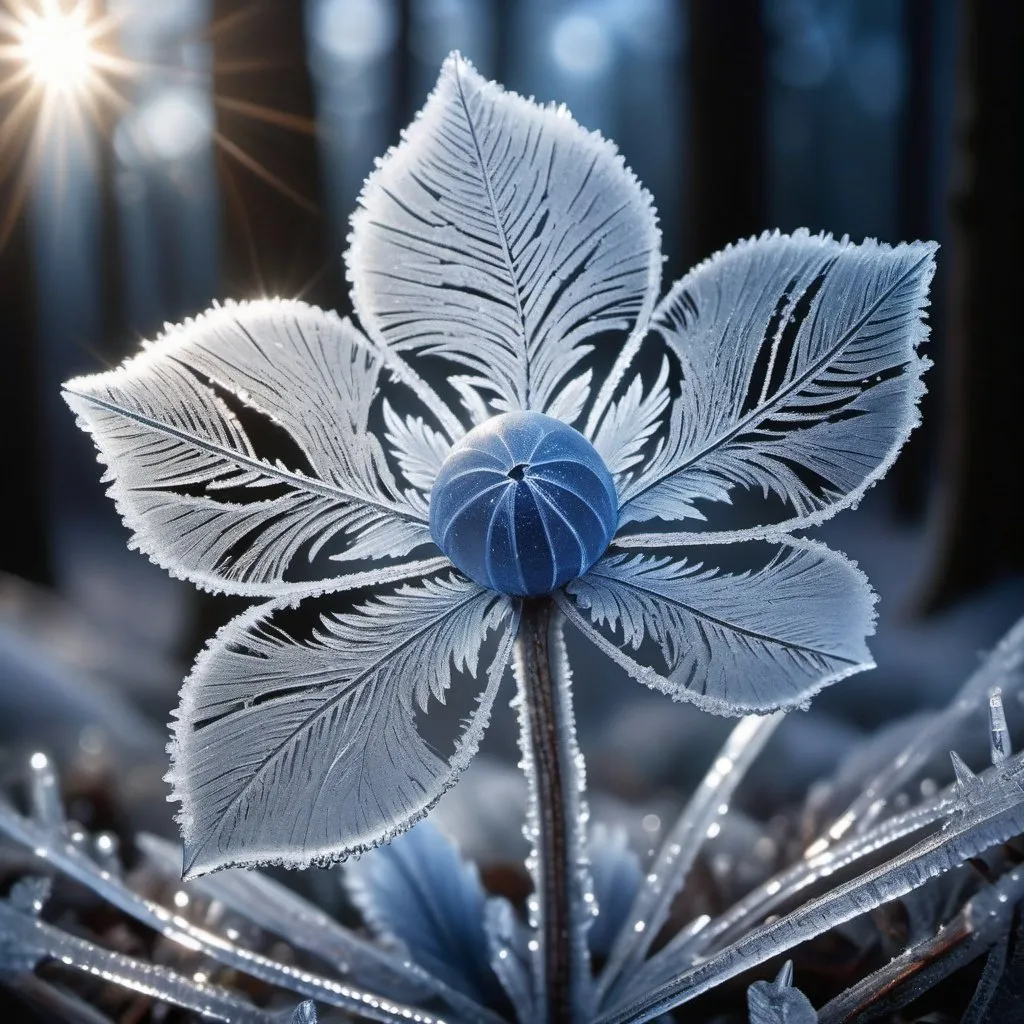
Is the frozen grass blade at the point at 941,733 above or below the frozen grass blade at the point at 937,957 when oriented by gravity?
above

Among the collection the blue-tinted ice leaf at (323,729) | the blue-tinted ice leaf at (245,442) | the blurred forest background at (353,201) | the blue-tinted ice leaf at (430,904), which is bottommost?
the blue-tinted ice leaf at (430,904)

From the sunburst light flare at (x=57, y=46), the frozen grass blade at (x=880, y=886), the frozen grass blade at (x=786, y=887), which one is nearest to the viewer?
the frozen grass blade at (x=880, y=886)

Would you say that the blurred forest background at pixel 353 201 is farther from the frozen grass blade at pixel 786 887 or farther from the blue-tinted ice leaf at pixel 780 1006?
the blue-tinted ice leaf at pixel 780 1006

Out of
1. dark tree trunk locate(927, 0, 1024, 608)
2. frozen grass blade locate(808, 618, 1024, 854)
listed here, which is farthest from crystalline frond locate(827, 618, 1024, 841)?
dark tree trunk locate(927, 0, 1024, 608)

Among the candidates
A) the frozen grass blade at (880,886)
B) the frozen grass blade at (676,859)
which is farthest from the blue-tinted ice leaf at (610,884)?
the frozen grass blade at (880,886)

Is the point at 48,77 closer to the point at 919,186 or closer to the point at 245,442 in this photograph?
the point at 245,442

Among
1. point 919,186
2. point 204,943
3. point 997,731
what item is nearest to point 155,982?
point 204,943

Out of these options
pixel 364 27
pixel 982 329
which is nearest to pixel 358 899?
pixel 982 329
